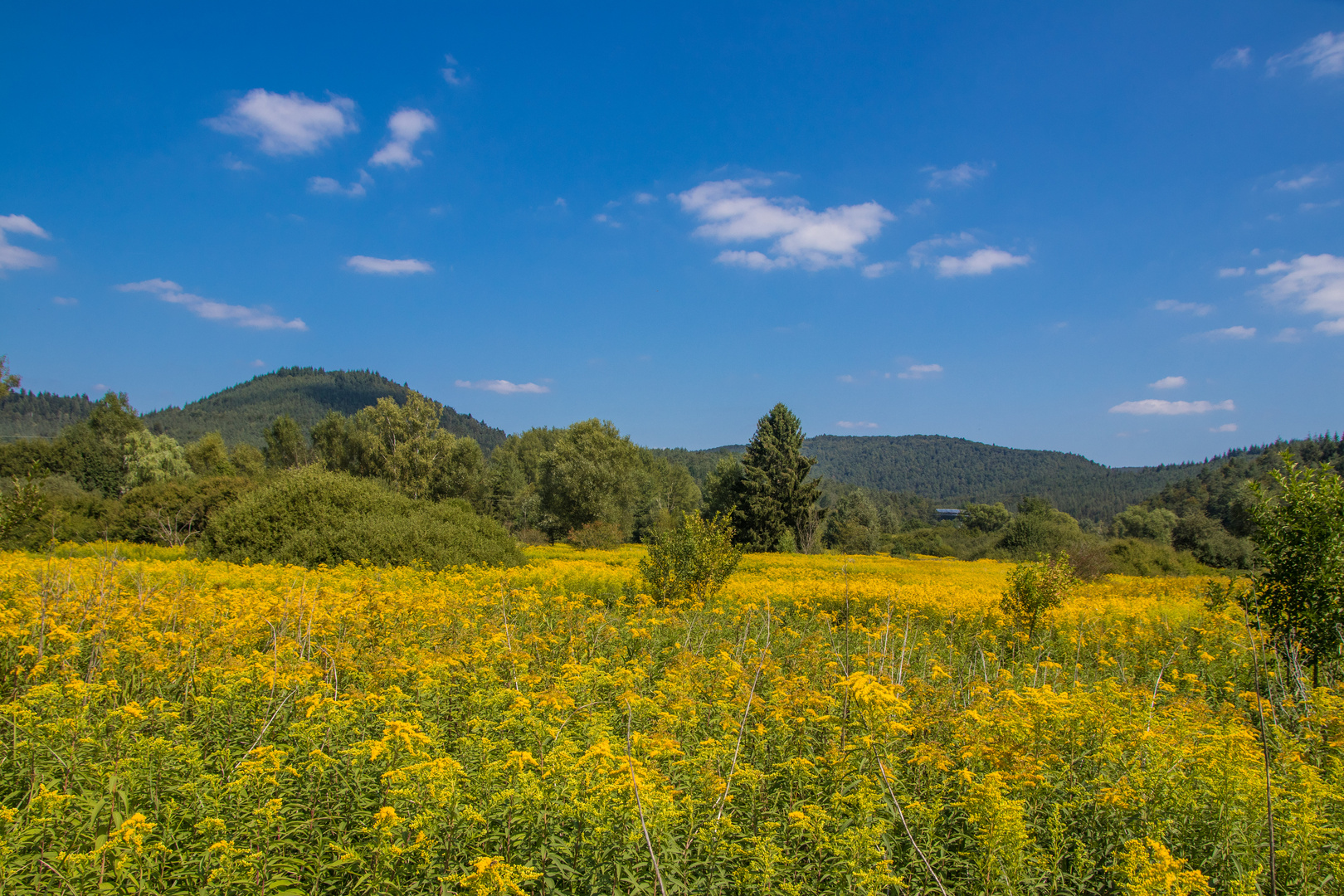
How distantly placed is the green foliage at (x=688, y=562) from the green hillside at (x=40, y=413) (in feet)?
574

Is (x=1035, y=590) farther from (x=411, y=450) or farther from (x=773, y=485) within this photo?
(x=411, y=450)

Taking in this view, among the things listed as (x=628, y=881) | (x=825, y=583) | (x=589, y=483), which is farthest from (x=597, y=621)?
(x=589, y=483)

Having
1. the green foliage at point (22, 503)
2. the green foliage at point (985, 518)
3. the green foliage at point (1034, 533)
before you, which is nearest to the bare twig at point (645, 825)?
the green foliage at point (22, 503)

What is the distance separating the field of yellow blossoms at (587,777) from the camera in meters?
2.59

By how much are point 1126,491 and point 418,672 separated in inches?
7495

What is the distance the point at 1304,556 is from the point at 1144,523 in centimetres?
5680

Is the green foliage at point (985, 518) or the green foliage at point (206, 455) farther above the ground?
the green foliage at point (206, 455)

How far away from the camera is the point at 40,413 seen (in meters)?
158

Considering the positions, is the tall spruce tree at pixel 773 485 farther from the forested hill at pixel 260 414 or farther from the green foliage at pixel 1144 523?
the forested hill at pixel 260 414

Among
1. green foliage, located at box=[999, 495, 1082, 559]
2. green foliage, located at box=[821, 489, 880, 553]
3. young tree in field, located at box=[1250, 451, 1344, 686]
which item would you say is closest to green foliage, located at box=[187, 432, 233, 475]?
green foliage, located at box=[821, 489, 880, 553]

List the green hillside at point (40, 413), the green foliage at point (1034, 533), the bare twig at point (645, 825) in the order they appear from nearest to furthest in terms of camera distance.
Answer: the bare twig at point (645, 825) < the green foliage at point (1034, 533) < the green hillside at point (40, 413)

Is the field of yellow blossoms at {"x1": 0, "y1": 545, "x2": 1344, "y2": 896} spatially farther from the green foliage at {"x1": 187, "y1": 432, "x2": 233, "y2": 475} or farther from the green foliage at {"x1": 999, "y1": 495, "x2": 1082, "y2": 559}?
the green foliage at {"x1": 187, "y1": 432, "x2": 233, "y2": 475}

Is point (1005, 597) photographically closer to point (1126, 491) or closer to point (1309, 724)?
point (1309, 724)

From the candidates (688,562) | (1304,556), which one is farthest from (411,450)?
(1304,556)
